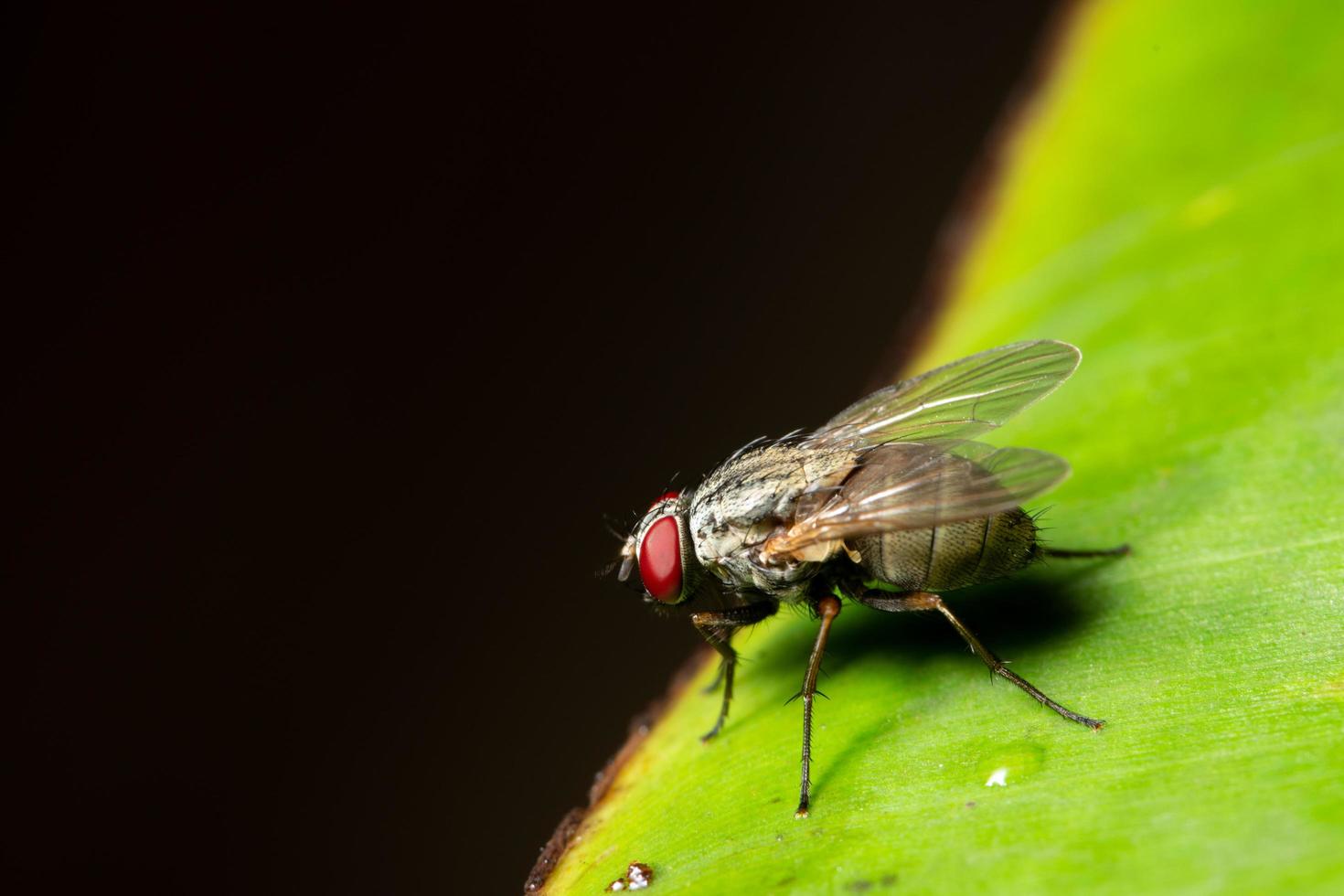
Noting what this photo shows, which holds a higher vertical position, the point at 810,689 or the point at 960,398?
the point at 960,398

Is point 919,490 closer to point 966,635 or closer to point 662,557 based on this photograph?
point 966,635

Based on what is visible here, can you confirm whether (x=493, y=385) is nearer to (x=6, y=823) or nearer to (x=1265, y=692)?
(x=6, y=823)

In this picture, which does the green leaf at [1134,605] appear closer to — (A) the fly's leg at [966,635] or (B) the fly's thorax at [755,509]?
(A) the fly's leg at [966,635]

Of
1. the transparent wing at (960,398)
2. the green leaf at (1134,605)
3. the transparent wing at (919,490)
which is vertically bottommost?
the green leaf at (1134,605)

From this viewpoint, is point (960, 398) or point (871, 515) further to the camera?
point (960, 398)

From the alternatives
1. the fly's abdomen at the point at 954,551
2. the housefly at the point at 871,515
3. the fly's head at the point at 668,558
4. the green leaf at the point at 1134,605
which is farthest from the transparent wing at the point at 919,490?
the green leaf at the point at 1134,605

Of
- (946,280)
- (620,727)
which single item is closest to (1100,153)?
(946,280)

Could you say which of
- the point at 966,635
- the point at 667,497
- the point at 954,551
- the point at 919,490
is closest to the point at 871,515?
the point at 919,490

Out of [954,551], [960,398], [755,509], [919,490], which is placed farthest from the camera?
[960,398]
